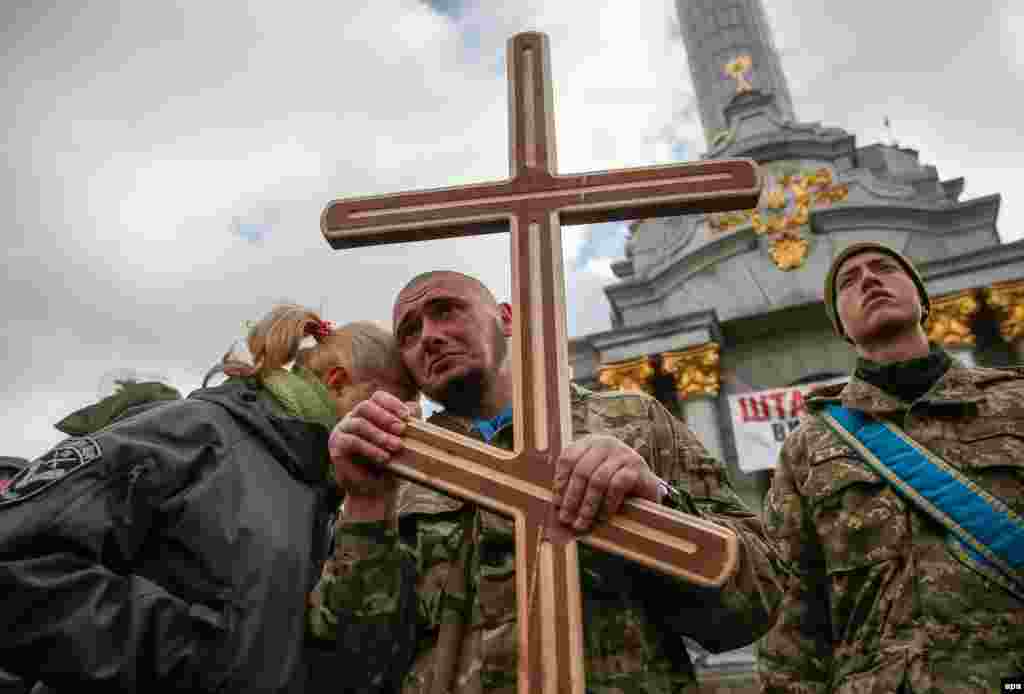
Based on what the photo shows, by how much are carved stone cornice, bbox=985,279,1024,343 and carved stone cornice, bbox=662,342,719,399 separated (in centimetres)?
403

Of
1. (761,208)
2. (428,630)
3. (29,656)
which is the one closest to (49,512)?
(29,656)

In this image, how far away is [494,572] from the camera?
69.7 inches

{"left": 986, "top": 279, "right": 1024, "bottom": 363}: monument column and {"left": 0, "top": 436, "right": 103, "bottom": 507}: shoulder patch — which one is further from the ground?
{"left": 986, "top": 279, "right": 1024, "bottom": 363}: monument column

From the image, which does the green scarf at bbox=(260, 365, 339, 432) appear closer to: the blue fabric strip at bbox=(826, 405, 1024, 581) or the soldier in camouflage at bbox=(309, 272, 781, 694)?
the soldier in camouflage at bbox=(309, 272, 781, 694)

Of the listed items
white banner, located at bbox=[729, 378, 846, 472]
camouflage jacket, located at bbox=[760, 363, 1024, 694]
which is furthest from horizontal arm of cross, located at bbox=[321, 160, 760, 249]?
white banner, located at bbox=[729, 378, 846, 472]

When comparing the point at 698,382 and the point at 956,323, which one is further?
the point at 698,382

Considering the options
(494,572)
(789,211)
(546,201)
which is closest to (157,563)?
(494,572)

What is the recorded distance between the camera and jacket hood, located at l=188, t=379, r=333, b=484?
1852 millimetres

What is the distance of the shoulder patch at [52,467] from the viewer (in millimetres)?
1464

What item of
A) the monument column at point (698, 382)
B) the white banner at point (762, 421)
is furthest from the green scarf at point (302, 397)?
the monument column at point (698, 382)

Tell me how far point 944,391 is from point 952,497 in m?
0.44

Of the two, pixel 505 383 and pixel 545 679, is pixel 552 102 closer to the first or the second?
pixel 505 383

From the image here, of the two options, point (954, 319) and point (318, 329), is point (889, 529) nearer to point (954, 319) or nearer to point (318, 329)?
point (318, 329)

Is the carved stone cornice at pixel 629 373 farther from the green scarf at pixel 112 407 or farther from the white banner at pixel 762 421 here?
the green scarf at pixel 112 407
